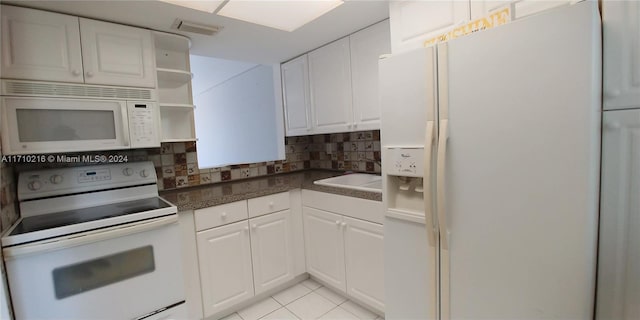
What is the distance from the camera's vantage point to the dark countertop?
1794 mm

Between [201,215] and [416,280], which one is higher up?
[201,215]

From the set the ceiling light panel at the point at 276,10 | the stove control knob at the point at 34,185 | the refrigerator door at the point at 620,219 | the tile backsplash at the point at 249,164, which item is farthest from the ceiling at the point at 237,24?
the refrigerator door at the point at 620,219

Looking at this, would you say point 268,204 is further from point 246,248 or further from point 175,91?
point 175,91

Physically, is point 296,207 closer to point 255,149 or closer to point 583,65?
point 255,149

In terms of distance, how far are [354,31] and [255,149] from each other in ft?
6.51

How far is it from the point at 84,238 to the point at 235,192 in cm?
91

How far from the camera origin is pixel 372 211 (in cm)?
176

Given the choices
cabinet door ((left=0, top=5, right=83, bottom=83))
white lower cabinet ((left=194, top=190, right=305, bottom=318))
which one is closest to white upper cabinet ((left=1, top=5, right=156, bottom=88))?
cabinet door ((left=0, top=5, right=83, bottom=83))

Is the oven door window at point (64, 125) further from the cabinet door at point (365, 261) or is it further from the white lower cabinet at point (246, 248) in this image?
the cabinet door at point (365, 261)

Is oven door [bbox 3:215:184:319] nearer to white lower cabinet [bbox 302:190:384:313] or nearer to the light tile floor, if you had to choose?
the light tile floor

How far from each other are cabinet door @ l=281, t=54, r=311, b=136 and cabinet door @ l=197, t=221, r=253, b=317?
111 centimetres

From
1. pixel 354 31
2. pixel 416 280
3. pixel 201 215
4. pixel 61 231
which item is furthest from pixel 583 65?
pixel 61 231

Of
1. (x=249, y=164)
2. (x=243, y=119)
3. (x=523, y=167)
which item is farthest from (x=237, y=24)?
(x=243, y=119)

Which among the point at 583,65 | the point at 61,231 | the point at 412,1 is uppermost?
the point at 412,1
